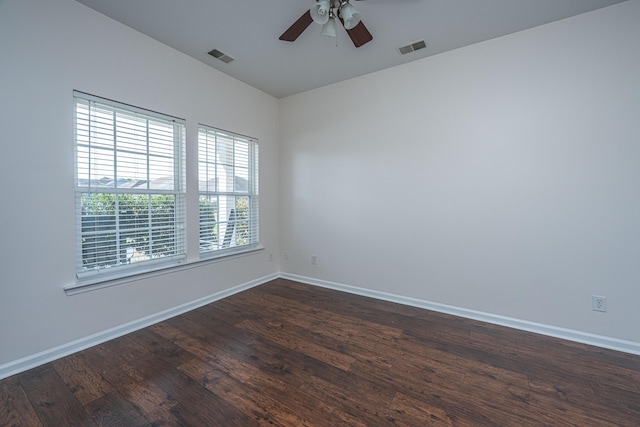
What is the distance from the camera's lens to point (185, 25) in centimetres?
237

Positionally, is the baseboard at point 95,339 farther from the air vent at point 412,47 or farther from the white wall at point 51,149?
the air vent at point 412,47

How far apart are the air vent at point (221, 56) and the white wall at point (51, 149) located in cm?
45

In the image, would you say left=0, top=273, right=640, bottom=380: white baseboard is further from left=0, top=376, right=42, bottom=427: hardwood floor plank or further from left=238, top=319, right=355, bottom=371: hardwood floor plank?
left=238, top=319, right=355, bottom=371: hardwood floor plank

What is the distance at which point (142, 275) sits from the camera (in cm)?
253

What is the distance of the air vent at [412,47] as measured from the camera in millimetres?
2639

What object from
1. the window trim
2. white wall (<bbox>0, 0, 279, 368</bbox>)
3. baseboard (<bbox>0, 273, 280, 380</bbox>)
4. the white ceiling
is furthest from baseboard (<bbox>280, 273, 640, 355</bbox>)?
the white ceiling

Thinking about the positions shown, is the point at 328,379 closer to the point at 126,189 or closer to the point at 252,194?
the point at 126,189

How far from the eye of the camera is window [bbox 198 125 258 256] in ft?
10.3

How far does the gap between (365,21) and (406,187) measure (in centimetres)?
175

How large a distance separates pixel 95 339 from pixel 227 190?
198 centimetres

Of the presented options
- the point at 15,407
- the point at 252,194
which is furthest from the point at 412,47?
the point at 15,407

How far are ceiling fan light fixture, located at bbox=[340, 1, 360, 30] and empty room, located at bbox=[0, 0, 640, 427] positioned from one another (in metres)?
0.01

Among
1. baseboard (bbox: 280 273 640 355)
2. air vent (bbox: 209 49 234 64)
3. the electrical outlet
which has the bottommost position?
baseboard (bbox: 280 273 640 355)

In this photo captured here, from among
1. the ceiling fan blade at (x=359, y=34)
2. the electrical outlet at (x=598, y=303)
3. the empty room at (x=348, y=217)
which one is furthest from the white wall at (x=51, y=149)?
the electrical outlet at (x=598, y=303)
